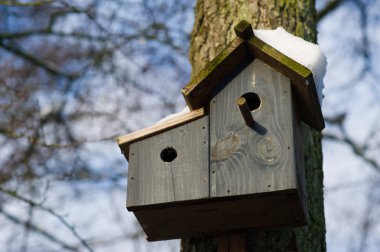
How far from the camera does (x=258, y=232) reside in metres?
2.71

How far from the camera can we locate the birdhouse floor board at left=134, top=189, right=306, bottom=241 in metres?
2.38

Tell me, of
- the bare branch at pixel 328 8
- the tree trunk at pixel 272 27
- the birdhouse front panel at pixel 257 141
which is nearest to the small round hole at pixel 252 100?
the birdhouse front panel at pixel 257 141

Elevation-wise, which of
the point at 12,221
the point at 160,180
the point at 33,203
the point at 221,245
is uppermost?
the point at 12,221

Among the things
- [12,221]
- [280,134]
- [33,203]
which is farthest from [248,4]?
[12,221]

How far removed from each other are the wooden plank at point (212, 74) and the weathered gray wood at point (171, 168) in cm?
9

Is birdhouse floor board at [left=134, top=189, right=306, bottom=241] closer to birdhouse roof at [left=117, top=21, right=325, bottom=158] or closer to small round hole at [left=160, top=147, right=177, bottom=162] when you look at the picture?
small round hole at [left=160, top=147, right=177, bottom=162]

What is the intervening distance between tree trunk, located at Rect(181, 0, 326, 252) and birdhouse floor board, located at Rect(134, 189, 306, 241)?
0.43 ft

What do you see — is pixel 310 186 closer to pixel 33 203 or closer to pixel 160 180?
pixel 160 180

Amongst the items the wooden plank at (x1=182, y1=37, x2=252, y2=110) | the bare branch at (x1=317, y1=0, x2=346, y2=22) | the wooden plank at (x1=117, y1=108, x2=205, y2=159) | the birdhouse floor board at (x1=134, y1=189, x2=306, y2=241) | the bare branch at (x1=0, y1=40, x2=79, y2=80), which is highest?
the bare branch at (x1=317, y1=0, x2=346, y2=22)

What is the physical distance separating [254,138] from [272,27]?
3.27 ft

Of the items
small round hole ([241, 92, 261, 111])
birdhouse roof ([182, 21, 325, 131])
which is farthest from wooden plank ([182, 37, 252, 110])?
small round hole ([241, 92, 261, 111])

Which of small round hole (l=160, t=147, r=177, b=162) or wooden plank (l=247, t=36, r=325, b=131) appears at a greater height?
wooden plank (l=247, t=36, r=325, b=131)

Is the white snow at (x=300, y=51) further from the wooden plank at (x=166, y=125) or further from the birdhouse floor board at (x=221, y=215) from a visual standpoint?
the birdhouse floor board at (x=221, y=215)

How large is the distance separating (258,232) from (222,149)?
456mm
